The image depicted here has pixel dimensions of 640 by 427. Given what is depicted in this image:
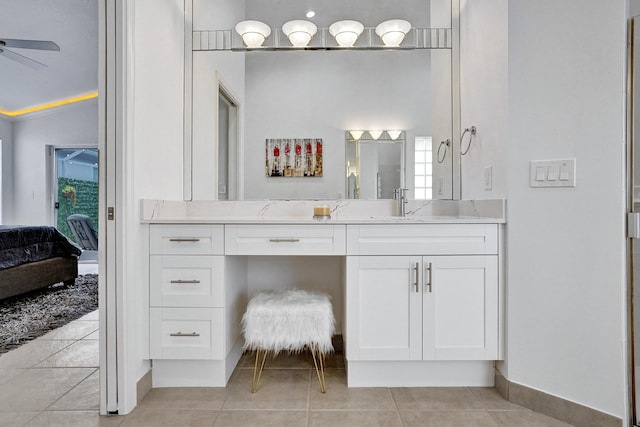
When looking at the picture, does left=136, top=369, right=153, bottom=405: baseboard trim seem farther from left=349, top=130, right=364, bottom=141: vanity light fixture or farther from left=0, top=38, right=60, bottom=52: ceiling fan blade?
left=0, top=38, right=60, bottom=52: ceiling fan blade

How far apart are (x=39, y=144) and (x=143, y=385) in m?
6.09

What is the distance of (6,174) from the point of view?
19.3 feet

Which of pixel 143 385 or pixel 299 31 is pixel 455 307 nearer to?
pixel 143 385

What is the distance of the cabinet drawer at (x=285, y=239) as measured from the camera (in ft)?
6.00

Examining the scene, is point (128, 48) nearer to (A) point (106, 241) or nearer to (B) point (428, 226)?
(A) point (106, 241)

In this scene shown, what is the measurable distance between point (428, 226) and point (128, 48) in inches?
65.0

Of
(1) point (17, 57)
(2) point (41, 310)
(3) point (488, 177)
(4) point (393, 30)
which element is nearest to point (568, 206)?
(3) point (488, 177)

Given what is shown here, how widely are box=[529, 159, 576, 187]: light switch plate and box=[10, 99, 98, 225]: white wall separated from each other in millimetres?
6684

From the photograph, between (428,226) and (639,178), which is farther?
(428,226)

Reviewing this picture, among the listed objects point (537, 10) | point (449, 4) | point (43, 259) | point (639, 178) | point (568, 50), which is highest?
point (449, 4)

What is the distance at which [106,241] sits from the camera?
1.64m

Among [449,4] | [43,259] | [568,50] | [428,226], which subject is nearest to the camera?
[568,50]

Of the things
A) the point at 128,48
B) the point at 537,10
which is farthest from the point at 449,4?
the point at 128,48

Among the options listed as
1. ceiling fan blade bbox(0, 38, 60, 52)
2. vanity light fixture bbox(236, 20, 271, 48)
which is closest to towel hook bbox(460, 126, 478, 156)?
vanity light fixture bbox(236, 20, 271, 48)
